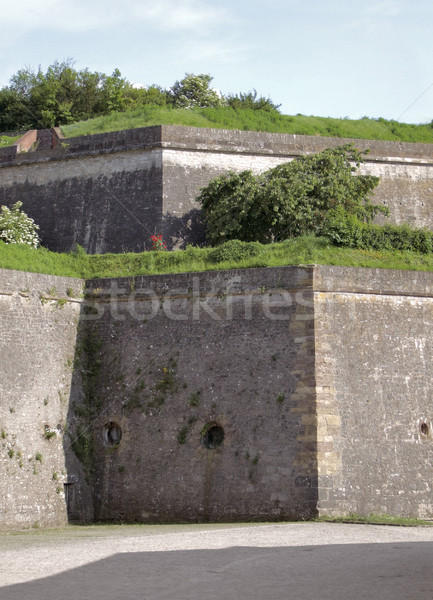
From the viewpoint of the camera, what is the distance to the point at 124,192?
2966 centimetres

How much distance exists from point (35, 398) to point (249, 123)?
1517cm

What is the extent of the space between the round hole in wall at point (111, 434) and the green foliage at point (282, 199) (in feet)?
24.1

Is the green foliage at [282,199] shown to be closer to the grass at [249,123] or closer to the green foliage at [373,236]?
the green foliage at [373,236]

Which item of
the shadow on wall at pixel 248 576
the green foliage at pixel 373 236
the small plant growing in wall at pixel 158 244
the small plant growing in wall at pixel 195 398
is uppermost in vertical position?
the small plant growing in wall at pixel 158 244

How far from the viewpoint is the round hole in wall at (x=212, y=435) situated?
2131cm

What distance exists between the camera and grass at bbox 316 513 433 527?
19.2 meters

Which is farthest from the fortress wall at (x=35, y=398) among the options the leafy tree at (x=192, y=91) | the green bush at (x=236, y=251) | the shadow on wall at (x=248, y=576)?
the leafy tree at (x=192, y=91)

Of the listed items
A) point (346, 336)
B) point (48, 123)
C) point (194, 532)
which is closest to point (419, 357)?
point (346, 336)

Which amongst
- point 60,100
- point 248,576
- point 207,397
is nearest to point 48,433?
point 207,397


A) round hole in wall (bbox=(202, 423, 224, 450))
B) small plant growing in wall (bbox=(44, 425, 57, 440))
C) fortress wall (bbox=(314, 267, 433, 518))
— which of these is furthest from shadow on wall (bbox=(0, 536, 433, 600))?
small plant growing in wall (bbox=(44, 425, 57, 440))

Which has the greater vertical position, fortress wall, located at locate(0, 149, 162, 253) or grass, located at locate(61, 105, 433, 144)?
grass, located at locate(61, 105, 433, 144)

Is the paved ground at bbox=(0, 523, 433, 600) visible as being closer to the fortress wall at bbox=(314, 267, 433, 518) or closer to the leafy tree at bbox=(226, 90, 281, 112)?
the fortress wall at bbox=(314, 267, 433, 518)

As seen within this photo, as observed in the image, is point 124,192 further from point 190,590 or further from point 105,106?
point 190,590

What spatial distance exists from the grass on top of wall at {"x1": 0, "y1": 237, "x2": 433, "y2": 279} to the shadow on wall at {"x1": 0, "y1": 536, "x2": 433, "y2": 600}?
28.4 feet
